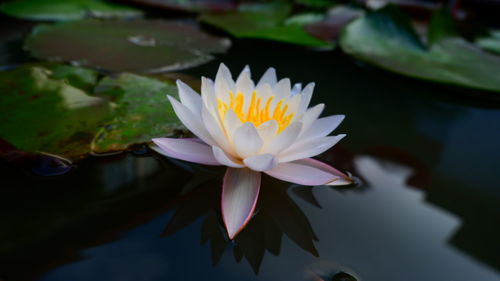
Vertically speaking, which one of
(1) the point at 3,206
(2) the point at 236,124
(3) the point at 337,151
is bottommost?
(1) the point at 3,206

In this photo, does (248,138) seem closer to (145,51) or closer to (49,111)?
(49,111)

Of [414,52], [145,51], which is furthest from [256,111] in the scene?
[414,52]

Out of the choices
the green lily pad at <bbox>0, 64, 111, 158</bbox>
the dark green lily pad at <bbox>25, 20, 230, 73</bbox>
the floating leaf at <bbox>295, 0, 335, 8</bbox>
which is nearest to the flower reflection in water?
the green lily pad at <bbox>0, 64, 111, 158</bbox>

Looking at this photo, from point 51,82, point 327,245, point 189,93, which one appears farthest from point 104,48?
point 327,245

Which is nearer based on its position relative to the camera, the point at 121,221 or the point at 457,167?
the point at 121,221

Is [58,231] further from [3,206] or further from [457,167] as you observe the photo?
[457,167]

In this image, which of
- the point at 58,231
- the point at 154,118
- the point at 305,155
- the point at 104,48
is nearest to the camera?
the point at 58,231

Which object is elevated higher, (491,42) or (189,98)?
(491,42)
